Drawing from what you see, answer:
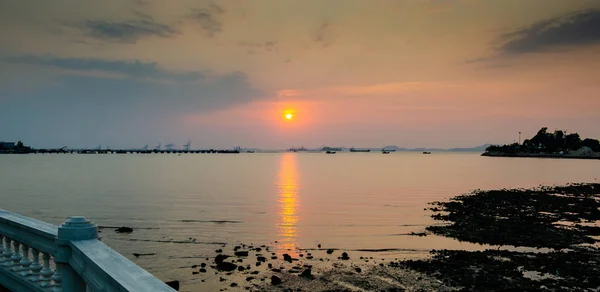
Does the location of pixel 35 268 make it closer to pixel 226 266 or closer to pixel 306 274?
pixel 306 274

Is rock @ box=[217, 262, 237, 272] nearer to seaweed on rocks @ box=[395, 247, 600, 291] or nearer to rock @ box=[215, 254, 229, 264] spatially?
rock @ box=[215, 254, 229, 264]

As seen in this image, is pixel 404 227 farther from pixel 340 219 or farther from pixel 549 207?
pixel 549 207

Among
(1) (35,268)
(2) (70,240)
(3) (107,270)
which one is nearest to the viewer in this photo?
(3) (107,270)

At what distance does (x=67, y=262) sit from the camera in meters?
4.93

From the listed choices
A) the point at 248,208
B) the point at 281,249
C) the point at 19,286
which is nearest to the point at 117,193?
the point at 248,208

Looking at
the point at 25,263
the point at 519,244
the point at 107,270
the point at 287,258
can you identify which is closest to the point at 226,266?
the point at 287,258

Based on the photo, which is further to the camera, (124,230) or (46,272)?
(124,230)

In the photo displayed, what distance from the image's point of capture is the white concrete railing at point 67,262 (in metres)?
3.55

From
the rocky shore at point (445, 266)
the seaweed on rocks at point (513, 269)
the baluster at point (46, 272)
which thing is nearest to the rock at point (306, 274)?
the rocky shore at point (445, 266)

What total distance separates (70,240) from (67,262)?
1.14ft

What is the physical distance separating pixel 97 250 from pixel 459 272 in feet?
52.2

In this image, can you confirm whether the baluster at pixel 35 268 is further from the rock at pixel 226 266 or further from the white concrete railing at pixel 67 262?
the rock at pixel 226 266

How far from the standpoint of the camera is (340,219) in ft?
109

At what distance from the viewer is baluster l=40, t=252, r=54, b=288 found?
5898 mm
